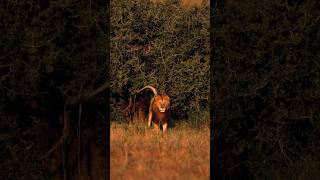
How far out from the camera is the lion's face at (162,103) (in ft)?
24.5

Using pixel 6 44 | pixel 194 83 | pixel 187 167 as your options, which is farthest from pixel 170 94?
pixel 6 44

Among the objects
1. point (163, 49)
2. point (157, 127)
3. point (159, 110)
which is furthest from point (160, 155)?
point (163, 49)

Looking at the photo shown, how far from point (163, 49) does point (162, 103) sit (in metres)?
1.14

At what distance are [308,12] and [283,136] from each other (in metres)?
1.33

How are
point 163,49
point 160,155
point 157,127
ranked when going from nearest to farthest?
1. point 160,155
2. point 157,127
3. point 163,49

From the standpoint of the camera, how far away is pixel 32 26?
5.70 m

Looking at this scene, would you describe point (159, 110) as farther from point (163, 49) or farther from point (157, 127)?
point (163, 49)

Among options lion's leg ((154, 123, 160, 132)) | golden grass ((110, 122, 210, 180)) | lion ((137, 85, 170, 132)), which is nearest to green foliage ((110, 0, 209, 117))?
lion ((137, 85, 170, 132))

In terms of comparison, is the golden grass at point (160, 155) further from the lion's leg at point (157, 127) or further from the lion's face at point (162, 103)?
the lion's face at point (162, 103)

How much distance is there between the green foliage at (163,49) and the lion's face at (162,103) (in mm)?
475

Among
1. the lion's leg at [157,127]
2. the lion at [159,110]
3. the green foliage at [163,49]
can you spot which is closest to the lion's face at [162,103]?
the lion at [159,110]

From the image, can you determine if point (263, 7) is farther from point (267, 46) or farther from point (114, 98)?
point (114, 98)

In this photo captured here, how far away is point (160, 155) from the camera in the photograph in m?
6.61

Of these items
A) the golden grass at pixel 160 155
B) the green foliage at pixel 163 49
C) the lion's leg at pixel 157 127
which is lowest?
the golden grass at pixel 160 155
